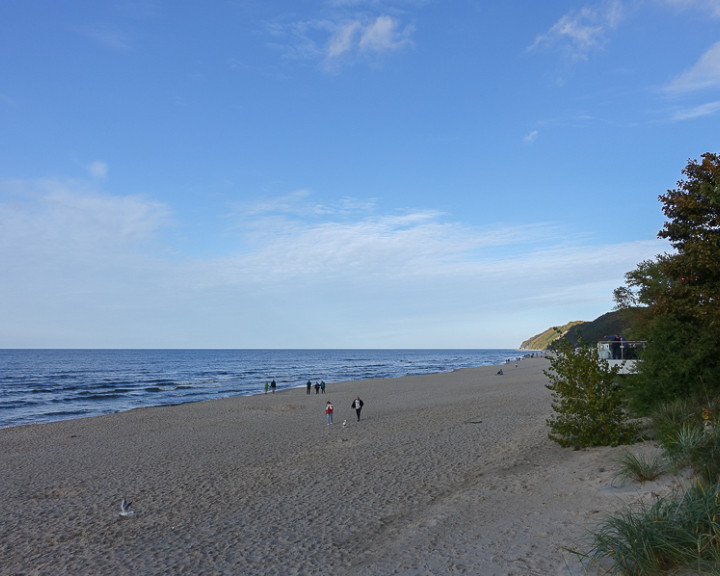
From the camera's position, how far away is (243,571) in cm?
817

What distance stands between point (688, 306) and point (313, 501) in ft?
33.2

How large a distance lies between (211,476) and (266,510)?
410 cm

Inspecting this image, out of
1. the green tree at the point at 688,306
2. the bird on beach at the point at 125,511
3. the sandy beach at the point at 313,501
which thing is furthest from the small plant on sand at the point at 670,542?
the bird on beach at the point at 125,511

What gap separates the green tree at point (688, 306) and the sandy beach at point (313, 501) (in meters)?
2.89

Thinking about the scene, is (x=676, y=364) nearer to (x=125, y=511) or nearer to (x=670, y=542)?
(x=670, y=542)

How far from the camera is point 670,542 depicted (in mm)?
5723

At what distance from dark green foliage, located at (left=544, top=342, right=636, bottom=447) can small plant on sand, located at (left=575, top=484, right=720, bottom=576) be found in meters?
7.02

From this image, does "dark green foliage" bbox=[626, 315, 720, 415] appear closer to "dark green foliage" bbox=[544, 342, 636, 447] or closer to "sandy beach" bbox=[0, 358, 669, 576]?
"dark green foliage" bbox=[544, 342, 636, 447]

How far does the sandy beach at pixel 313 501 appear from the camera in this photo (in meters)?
8.29

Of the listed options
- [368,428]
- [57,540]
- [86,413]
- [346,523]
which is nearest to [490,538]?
[346,523]

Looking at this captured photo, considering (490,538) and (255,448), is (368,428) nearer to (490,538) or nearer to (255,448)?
(255,448)

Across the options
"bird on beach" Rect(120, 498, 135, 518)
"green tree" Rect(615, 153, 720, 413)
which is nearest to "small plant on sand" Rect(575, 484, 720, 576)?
"green tree" Rect(615, 153, 720, 413)

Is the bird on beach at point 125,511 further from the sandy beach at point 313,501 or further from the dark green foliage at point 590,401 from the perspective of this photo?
the dark green foliage at point 590,401

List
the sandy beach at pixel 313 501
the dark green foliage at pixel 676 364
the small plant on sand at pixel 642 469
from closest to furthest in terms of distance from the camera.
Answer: the sandy beach at pixel 313 501, the small plant on sand at pixel 642 469, the dark green foliage at pixel 676 364
